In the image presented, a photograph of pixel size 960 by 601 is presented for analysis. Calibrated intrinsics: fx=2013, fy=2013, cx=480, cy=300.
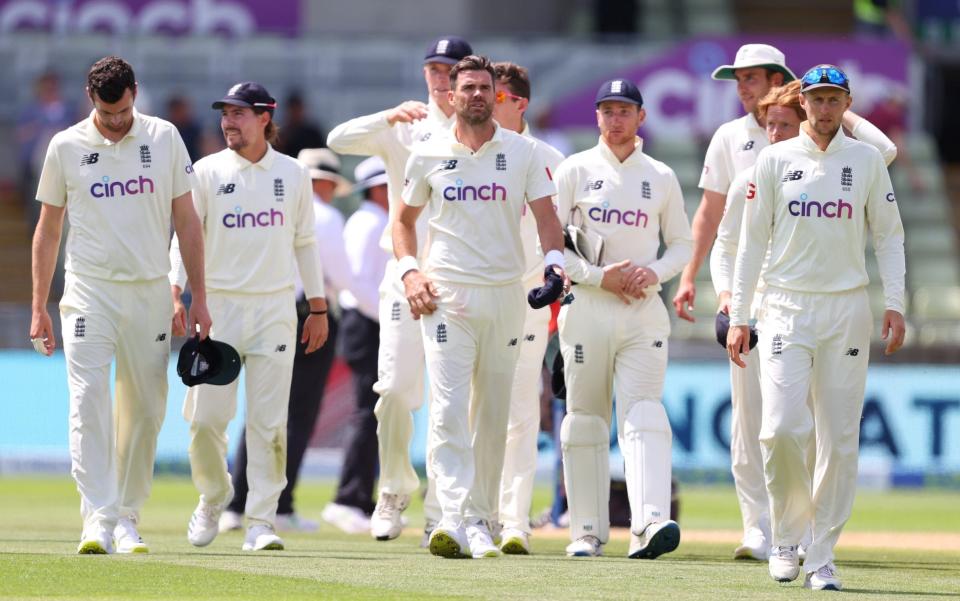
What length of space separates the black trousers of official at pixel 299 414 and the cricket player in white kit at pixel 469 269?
2.83m

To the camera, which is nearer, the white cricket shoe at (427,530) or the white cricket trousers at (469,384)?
the white cricket trousers at (469,384)

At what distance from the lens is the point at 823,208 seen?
895cm

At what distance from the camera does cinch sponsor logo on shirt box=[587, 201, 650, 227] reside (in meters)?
10.5

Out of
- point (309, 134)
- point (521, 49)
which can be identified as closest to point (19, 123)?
point (309, 134)

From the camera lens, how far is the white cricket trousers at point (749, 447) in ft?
35.0

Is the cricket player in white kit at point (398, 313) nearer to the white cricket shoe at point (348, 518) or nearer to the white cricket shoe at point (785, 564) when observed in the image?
the white cricket shoe at point (348, 518)

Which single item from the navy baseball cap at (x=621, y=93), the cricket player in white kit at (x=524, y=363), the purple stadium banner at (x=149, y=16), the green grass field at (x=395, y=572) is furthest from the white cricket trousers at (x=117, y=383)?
the purple stadium banner at (x=149, y=16)

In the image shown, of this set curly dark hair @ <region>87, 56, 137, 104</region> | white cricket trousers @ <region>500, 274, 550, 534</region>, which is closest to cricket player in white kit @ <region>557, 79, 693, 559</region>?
white cricket trousers @ <region>500, 274, 550, 534</region>

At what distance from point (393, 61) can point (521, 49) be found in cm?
152

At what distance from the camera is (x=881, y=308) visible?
2211 centimetres

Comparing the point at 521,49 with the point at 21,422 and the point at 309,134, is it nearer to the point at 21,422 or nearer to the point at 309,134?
the point at 309,134

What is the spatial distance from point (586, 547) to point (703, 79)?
1373 cm

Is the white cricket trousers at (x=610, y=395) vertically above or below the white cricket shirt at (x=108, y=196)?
below

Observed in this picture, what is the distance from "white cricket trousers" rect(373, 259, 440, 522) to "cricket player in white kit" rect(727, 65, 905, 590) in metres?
2.46
